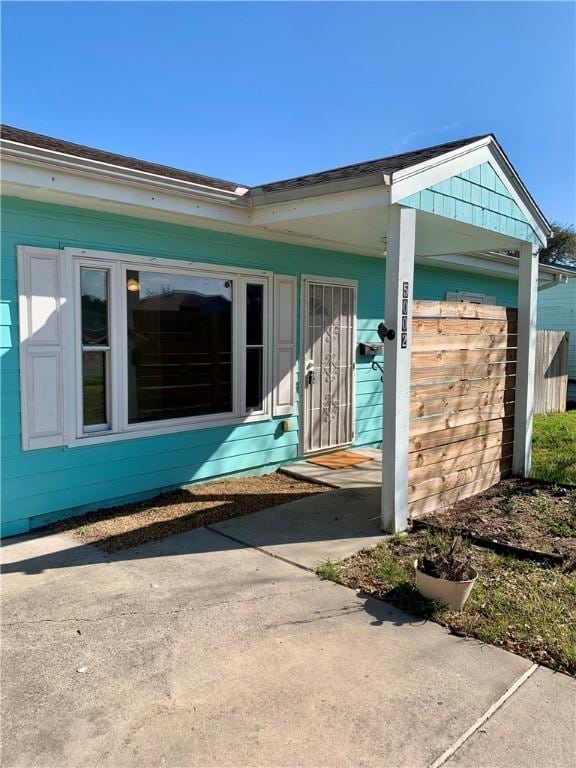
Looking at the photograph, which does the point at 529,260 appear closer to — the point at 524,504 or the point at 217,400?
the point at 524,504

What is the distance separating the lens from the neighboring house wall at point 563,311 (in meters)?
14.7

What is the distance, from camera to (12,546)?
3.93 meters

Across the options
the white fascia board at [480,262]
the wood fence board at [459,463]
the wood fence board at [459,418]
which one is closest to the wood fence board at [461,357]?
the wood fence board at [459,418]

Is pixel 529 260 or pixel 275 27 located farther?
pixel 275 27

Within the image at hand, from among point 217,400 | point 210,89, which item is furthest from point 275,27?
point 217,400

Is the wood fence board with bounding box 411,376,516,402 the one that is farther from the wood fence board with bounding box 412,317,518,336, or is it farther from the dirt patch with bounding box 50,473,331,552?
the dirt patch with bounding box 50,473,331,552

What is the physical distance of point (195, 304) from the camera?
17.4 ft

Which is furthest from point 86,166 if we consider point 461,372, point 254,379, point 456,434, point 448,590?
point 456,434

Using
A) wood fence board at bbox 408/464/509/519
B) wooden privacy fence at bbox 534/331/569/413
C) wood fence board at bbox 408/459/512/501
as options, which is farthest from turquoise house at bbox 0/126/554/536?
wooden privacy fence at bbox 534/331/569/413

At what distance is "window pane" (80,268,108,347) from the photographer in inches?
175

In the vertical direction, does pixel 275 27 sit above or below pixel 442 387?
above

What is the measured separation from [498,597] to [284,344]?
146 inches

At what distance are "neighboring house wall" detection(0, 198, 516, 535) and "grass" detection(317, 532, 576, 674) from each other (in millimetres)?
2166

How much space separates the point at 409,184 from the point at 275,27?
388 centimetres
